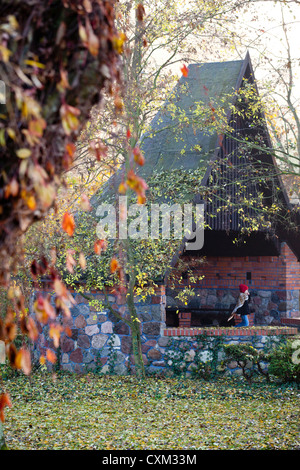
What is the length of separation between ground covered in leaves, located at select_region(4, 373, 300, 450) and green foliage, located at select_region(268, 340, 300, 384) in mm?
217

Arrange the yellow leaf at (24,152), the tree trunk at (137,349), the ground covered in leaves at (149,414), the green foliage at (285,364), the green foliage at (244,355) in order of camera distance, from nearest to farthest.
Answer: the yellow leaf at (24,152) → the ground covered in leaves at (149,414) → the green foliage at (285,364) → the green foliage at (244,355) → the tree trunk at (137,349)

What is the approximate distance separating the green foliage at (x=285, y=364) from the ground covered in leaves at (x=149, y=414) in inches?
8.5

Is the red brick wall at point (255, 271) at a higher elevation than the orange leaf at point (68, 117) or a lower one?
lower

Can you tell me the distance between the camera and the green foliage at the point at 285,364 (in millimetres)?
8509

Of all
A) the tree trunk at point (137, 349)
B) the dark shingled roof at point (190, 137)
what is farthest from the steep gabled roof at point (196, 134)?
the tree trunk at point (137, 349)

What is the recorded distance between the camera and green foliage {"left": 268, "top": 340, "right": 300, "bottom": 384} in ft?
27.9

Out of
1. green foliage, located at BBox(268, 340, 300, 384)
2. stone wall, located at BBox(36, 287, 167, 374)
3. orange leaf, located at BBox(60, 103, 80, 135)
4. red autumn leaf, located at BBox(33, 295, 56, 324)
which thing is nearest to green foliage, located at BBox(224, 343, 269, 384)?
Result: green foliage, located at BBox(268, 340, 300, 384)

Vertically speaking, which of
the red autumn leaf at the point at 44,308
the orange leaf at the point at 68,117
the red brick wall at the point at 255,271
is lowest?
the red brick wall at the point at 255,271

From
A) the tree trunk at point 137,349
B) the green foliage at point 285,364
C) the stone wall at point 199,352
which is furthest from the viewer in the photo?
the stone wall at point 199,352

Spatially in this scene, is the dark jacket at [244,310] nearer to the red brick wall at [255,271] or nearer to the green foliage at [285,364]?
the red brick wall at [255,271]

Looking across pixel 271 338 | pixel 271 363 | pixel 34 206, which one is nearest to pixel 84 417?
pixel 271 363

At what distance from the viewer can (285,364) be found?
8.54 metres

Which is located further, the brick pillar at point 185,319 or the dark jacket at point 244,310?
the brick pillar at point 185,319
